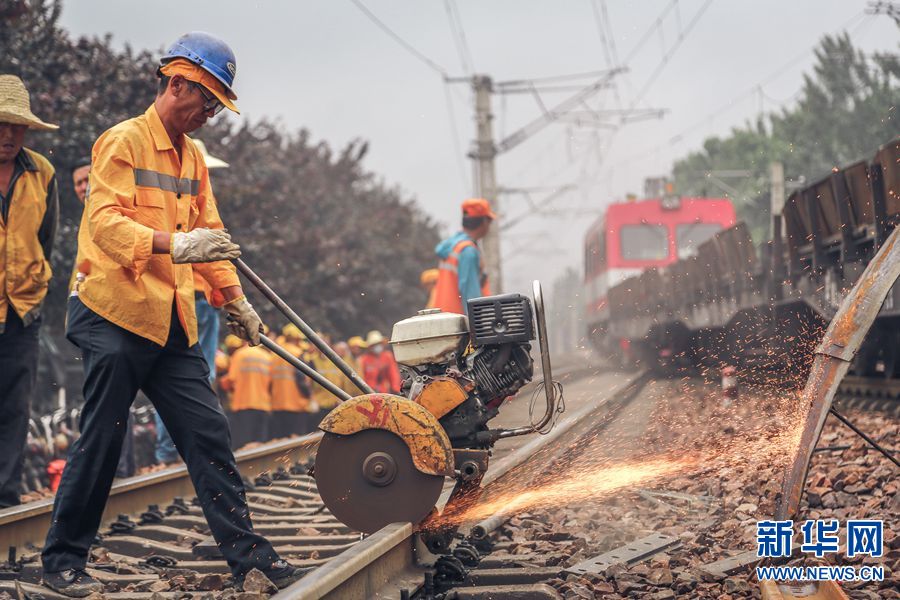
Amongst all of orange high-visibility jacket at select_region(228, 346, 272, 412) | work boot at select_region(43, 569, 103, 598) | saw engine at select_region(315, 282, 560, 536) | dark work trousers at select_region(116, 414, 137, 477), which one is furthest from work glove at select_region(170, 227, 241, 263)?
orange high-visibility jacket at select_region(228, 346, 272, 412)

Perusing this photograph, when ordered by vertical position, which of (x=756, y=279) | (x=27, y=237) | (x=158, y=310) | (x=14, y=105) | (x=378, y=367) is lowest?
(x=378, y=367)

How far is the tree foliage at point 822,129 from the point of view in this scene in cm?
5950

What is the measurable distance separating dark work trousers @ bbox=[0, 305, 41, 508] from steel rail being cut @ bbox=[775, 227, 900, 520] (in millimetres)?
3731

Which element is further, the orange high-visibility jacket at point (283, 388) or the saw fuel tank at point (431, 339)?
the orange high-visibility jacket at point (283, 388)

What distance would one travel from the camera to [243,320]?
14.9 feet

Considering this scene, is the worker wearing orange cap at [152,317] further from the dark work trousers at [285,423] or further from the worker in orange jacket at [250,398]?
the dark work trousers at [285,423]

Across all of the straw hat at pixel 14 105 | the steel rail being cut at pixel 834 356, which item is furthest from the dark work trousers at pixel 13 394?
the steel rail being cut at pixel 834 356

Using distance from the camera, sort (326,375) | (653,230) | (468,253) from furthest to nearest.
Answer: (653,230) < (326,375) < (468,253)

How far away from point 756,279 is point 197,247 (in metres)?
10.3

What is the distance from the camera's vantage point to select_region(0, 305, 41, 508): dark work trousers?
218 inches

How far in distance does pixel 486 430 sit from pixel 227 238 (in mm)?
1410

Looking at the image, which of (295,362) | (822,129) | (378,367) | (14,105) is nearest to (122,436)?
(295,362)

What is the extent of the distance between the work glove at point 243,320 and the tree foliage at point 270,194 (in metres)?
9.53

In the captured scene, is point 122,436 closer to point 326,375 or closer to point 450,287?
Result: point 450,287
